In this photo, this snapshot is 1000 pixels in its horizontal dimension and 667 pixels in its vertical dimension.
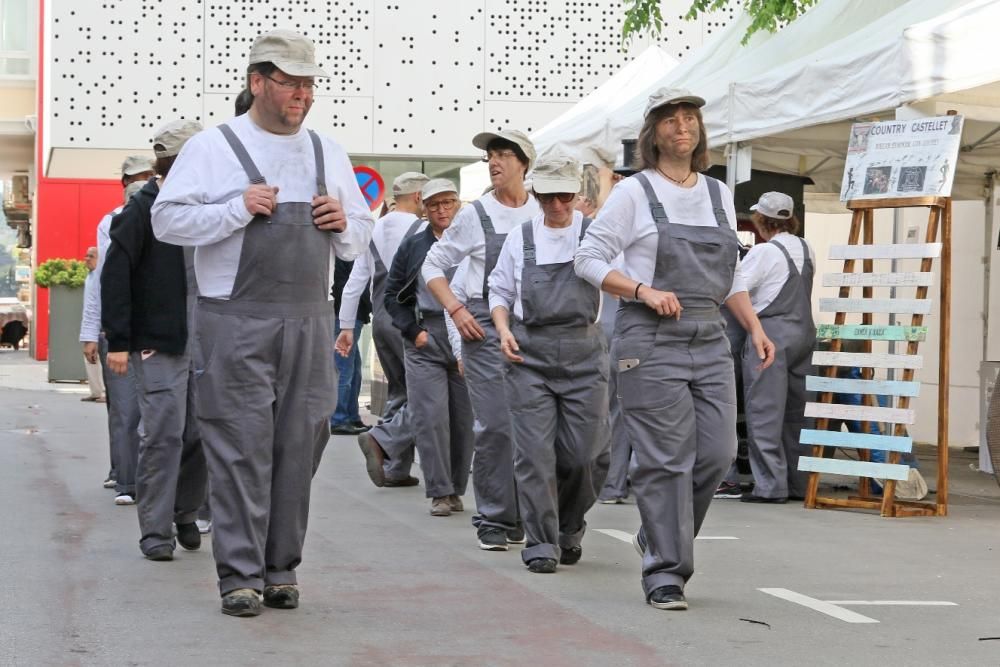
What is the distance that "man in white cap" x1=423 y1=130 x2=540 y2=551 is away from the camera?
26.8 feet

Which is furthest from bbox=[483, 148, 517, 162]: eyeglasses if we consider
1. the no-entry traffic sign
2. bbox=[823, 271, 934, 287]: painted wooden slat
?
the no-entry traffic sign

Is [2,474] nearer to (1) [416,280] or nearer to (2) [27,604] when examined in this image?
(1) [416,280]

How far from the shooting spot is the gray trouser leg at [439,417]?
9.71 m

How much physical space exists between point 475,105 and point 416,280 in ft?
69.0

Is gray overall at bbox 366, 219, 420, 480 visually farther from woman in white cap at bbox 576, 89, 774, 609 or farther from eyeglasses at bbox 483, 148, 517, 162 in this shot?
woman in white cap at bbox 576, 89, 774, 609

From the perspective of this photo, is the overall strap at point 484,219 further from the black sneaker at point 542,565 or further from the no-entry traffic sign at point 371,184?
the no-entry traffic sign at point 371,184

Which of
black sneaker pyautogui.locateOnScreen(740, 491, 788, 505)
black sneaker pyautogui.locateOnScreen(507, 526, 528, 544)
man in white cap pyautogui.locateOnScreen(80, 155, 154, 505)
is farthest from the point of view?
black sneaker pyautogui.locateOnScreen(740, 491, 788, 505)

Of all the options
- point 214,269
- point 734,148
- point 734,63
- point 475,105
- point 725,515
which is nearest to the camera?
point 214,269

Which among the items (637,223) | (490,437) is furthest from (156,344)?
(637,223)

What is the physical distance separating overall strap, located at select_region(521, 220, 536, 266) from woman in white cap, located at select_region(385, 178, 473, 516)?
2.05 m

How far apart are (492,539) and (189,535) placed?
140cm

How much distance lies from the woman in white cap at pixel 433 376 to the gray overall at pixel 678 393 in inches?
126

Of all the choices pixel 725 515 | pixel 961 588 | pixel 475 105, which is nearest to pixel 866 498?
pixel 725 515

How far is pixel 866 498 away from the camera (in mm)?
10438
